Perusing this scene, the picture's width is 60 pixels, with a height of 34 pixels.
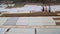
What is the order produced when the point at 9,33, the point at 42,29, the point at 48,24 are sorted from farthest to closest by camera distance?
the point at 48,24 < the point at 42,29 < the point at 9,33

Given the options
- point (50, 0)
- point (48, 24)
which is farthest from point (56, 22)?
point (50, 0)

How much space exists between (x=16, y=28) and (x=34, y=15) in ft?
2.78

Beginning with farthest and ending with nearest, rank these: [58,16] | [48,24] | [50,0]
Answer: [50,0], [58,16], [48,24]

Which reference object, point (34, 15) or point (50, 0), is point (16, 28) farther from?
point (50, 0)

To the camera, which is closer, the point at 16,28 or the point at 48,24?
the point at 16,28

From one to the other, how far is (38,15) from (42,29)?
838 millimetres

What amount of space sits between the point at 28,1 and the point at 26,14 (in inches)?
61.3

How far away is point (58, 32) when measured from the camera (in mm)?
1850

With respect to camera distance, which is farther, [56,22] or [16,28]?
[56,22]

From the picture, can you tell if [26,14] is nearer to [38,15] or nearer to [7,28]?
[38,15]

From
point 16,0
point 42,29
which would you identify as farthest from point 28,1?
point 42,29

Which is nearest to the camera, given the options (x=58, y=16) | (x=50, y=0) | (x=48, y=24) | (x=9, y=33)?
(x=9, y=33)

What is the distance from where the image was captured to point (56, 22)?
2295 mm

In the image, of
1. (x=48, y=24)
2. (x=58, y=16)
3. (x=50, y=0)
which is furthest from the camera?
(x=50, y=0)
